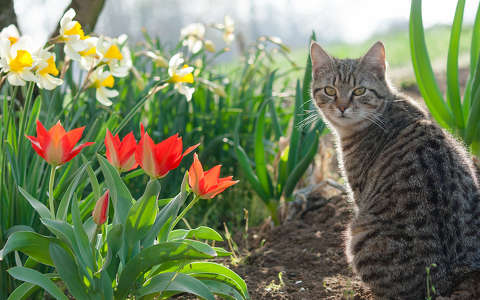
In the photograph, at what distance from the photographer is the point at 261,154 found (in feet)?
9.60

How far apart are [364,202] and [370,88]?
0.66 meters

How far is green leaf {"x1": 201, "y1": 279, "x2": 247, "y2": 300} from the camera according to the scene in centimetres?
177

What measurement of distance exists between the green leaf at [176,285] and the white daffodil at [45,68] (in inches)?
35.6

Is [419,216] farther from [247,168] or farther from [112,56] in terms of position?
[112,56]

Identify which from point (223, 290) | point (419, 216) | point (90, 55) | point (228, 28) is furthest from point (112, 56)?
point (228, 28)

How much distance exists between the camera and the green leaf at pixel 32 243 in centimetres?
153

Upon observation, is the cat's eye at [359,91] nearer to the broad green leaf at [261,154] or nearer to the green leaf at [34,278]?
the broad green leaf at [261,154]

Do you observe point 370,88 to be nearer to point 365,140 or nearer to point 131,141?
point 365,140

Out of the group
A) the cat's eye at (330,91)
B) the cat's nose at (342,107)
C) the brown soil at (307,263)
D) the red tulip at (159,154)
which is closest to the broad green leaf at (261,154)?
the brown soil at (307,263)

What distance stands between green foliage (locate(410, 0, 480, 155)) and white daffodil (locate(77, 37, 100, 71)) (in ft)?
5.75

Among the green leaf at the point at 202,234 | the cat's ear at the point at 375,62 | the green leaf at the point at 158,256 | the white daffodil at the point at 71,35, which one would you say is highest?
the white daffodil at the point at 71,35

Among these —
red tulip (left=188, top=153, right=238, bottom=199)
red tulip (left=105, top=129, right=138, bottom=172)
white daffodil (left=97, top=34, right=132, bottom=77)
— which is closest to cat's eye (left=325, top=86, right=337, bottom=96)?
white daffodil (left=97, top=34, right=132, bottom=77)

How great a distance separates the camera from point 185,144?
11.2 feet

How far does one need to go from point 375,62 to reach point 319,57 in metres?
0.31
